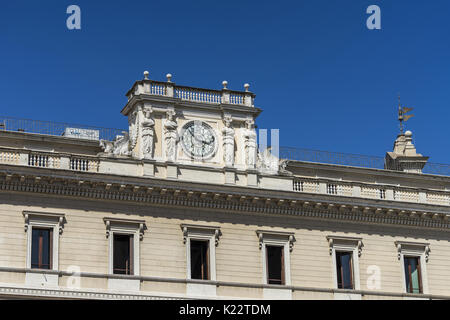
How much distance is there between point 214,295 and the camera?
4753cm

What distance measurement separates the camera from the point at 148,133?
49.2 m

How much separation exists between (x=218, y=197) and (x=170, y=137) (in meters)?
3.60

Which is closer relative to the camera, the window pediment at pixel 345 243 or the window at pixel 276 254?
the window at pixel 276 254

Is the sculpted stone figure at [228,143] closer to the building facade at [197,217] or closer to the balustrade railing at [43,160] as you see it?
the building facade at [197,217]

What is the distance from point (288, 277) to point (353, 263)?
3583 mm

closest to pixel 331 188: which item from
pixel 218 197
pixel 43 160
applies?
pixel 218 197

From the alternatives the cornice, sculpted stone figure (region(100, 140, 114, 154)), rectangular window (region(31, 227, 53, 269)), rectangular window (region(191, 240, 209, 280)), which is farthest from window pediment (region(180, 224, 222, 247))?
rectangular window (region(31, 227, 53, 269))

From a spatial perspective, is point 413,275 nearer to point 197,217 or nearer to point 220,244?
point 220,244

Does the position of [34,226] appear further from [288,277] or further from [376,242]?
[376,242]

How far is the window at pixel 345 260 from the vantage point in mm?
50594

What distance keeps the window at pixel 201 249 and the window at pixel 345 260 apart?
587 cm

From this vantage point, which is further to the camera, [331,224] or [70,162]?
[331,224]

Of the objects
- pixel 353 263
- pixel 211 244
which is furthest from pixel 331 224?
pixel 211 244

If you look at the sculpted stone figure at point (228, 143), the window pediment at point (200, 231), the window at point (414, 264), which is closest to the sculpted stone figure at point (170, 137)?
the sculpted stone figure at point (228, 143)
